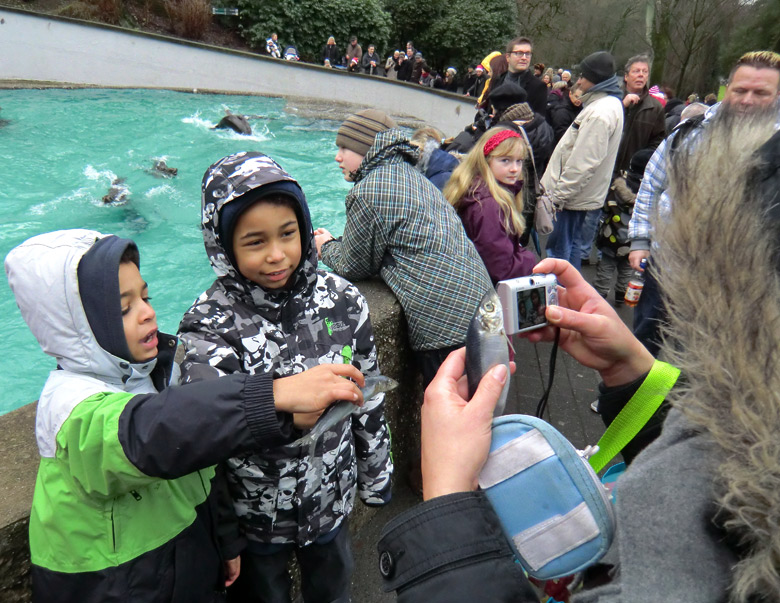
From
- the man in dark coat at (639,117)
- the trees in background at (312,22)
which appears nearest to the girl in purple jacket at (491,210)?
the man in dark coat at (639,117)

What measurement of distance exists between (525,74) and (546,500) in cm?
651

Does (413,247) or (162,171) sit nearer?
(413,247)

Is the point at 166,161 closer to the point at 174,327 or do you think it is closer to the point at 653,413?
the point at 174,327

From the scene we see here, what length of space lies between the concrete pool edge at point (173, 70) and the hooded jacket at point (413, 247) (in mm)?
14683

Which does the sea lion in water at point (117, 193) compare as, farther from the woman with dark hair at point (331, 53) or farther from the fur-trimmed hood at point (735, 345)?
the woman with dark hair at point (331, 53)

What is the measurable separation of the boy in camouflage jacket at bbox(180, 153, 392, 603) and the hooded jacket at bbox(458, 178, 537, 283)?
60.0 inches

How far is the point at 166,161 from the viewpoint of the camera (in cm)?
1072

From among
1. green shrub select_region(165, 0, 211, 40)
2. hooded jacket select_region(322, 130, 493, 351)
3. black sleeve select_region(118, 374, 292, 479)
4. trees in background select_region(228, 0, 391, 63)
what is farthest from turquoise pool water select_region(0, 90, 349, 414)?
trees in background select_region(228, 0, 391, 63)

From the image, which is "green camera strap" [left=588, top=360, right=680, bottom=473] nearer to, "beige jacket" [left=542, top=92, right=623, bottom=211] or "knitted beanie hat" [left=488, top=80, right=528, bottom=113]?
"beige jacket" [left=542, top=92, right=623, bottom=211]

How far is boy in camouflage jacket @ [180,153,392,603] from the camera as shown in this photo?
169 centimetres

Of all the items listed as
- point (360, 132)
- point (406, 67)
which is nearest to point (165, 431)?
point (360, 132)

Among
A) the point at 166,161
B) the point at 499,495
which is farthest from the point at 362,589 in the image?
the point at 166,161

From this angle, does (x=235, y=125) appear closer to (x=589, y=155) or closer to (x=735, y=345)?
(x=589, y=155)

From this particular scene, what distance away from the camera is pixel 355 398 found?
4.47ft
